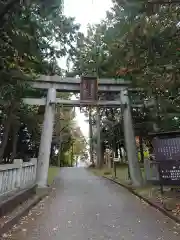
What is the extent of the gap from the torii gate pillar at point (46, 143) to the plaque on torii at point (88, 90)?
60.8 inches

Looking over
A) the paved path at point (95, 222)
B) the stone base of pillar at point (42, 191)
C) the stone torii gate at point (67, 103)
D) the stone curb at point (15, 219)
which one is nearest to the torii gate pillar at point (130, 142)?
the stone torii gate at point (67, 103)

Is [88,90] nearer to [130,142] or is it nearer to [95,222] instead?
[130,142]

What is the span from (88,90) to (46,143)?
3597mm

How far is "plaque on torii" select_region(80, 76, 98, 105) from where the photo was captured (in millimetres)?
14367

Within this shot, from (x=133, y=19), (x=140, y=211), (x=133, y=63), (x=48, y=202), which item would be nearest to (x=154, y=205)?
(x=140, y=211)

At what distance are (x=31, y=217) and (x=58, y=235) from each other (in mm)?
1863

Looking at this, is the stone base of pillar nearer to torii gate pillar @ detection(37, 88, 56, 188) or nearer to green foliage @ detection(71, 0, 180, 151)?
torii gate pillar @ detection(37, 88, 56, 188)

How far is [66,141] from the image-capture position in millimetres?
44875

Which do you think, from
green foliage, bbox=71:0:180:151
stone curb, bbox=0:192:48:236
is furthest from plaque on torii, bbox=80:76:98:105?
stone curb, bbox=0:192:48:236

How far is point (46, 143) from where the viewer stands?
13641 millimetres

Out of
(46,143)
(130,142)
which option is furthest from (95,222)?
(130,142)

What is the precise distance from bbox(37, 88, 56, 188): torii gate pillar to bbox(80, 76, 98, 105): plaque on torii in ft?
5.07

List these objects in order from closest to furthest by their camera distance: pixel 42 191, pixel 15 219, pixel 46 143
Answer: pixel 15 219 < pixel 42 191 < pixel 46 143

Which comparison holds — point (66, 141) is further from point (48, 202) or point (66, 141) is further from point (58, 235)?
point (58, 235)
